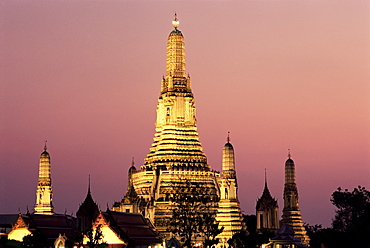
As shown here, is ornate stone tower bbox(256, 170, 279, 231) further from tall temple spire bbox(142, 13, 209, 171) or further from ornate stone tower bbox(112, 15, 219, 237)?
tall temple spire bbox(142, 13, 209, 171)

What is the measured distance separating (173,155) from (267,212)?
1257 cm

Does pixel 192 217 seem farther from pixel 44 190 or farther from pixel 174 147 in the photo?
pixel 44 190

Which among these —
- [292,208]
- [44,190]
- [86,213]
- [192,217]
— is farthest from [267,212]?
[86,213]

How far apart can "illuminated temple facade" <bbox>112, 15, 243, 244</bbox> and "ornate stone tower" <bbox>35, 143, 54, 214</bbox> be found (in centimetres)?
739

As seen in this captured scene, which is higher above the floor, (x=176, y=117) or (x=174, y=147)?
(x=176, y=117)

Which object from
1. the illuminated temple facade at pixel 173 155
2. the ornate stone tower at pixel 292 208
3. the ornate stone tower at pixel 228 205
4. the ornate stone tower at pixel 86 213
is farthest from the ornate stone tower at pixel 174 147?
the ornate stone tower at pixel 86 213

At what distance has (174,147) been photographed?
11469 centimetres

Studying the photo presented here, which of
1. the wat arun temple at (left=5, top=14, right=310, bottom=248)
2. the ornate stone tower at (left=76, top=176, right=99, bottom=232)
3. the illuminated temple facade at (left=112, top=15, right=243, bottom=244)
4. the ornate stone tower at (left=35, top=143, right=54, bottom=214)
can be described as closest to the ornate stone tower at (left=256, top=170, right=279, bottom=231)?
the wat arun temple at (left=5, top=14, right=310, bottom=248)

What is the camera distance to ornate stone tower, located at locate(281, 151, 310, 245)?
11236cm

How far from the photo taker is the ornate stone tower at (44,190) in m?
110

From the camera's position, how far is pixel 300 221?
113 metres

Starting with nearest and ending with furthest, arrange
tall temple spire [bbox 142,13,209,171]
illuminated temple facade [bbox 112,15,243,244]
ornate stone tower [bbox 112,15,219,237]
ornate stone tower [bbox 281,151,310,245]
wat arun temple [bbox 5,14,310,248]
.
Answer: wat arun temple [bbox 5,14,310,248]
illuminated temple facade [bbox 112,15,243,244]
ornate stone tower [bbox 112,15,219,237]
ornate stone tower [bbox 281,151,310,245]
tall temple spire [bbox 142,13,209,171]

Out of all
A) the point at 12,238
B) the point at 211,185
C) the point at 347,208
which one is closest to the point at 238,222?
the point at 211,185

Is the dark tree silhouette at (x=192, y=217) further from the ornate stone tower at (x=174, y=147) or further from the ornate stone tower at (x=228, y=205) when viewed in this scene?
the ornate stone tower at (x=228, y=205)
